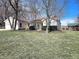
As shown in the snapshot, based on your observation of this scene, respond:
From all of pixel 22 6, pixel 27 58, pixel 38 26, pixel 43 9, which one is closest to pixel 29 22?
pixel 38 26

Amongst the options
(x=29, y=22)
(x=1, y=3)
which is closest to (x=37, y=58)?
(x=1, y=3)

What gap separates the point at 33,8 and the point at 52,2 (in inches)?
227

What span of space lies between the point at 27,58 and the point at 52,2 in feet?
73.6

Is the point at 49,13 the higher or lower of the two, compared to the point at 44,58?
higher

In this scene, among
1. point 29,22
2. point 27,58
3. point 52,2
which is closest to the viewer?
point 27,58

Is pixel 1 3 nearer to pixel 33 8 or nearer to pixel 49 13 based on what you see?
pixel 33 8

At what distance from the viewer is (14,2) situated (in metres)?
31.2

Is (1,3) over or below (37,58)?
over

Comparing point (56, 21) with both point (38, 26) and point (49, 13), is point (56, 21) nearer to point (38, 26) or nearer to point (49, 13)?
point (38, 26)

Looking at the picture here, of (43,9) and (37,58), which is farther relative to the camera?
(43,9)

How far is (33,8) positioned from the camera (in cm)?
3203

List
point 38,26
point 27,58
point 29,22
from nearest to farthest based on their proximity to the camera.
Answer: point 27,58
point 38,26
point 29,22

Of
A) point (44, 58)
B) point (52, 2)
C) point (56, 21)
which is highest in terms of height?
point (52, 2)

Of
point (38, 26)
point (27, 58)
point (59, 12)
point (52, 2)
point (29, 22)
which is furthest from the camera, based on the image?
point (29, 22)
